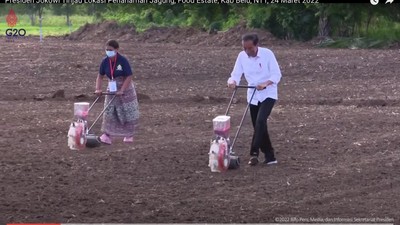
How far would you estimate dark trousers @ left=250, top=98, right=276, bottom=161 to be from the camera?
1291 centimetres

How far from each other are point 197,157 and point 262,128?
4.12 feet

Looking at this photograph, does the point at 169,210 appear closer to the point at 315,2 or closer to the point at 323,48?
the point at 323,48

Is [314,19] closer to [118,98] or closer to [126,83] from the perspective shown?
[118,98]

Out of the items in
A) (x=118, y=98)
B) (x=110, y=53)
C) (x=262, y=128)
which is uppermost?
(x=110, y=53)

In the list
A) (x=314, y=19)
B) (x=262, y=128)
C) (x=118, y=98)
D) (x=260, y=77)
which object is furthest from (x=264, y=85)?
(x=314, y=19)

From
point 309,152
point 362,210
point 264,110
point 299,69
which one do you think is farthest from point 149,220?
point 299,69

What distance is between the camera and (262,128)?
42.5 ft

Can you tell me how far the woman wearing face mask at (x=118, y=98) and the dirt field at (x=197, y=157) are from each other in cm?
25

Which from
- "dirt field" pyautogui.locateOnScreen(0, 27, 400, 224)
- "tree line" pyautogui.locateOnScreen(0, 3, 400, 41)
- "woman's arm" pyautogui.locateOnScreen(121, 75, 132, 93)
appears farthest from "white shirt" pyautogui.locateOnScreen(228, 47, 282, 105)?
"tree line" pyautogui.locateOnScreen(0, 3, 400, 41)

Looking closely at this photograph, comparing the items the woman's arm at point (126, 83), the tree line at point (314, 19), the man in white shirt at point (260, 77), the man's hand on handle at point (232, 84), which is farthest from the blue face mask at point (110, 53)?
the tree line at point (314, 19)

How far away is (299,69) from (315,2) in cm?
1480

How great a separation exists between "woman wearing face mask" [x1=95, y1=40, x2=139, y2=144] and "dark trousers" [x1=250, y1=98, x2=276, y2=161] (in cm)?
273

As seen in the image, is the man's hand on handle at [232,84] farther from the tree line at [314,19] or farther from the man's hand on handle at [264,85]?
the tree line at [314,19]

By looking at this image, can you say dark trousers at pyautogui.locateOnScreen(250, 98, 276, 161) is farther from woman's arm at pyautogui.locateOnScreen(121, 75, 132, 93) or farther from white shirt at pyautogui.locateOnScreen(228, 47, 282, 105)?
woman's arm at pyautogui.locateOnScreen(121, 75, 132, 93)
